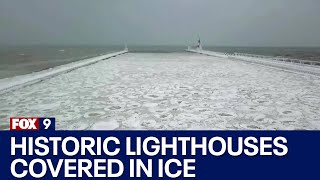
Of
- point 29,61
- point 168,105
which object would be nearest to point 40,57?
point 29,61

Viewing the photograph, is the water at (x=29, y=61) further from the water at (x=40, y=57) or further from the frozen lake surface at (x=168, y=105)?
the frozen lake surface at (x=168, y=105)

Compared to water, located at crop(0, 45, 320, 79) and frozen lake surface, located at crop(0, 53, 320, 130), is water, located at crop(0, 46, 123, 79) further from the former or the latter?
frozen lake surface, located at crop(0, 53, 320, 130)

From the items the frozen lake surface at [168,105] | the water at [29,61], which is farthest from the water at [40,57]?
the frozen lake surface at [168,105]

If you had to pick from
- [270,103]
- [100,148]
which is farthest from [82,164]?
[270,103]

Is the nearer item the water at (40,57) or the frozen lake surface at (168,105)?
the frozen lake surface at (168,105)

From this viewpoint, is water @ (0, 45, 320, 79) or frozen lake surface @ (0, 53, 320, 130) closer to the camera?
frozen lake surface @ (0, 53, 320, 130)

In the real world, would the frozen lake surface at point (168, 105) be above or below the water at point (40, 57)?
below

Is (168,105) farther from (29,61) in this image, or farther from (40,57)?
(40,57)

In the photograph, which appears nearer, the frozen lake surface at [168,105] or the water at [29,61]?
the frozen lake surface at [168,105]

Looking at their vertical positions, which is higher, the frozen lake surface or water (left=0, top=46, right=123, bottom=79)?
water (left=0, top=46, right=123, bottom=79)

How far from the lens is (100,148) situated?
11.8ft

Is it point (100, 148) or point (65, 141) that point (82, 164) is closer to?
point (100, 148)

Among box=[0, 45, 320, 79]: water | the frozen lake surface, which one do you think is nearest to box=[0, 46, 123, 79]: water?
box=[0, 45, 320, 79]: water

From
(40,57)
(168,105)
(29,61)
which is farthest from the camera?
(40,57)
